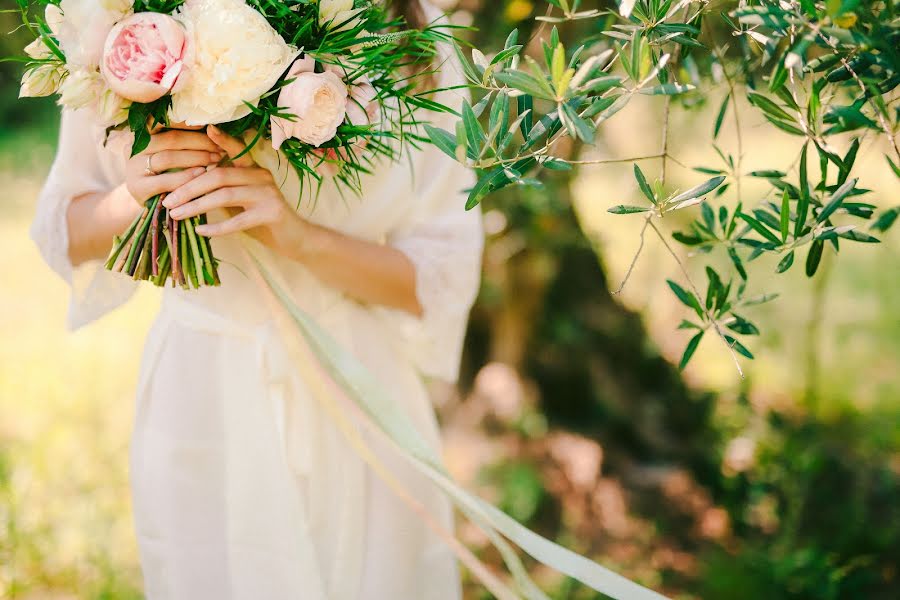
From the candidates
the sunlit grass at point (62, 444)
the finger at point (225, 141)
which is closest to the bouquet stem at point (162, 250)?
the finger at point (225, 141)

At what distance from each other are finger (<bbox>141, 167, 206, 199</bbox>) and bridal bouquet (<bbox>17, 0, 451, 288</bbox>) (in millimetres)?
79

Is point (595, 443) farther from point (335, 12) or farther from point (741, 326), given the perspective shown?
point (335, 12)

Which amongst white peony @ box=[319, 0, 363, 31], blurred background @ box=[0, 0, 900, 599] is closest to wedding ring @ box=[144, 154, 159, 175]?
white peony @ box=[319, 0, 363, 31]

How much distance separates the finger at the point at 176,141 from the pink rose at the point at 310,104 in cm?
17

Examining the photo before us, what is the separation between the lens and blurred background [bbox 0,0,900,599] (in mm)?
2832

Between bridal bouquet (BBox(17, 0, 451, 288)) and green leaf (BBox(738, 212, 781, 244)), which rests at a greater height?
bridal bouquet (BBox(17, 0, 451, 288))

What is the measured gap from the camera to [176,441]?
162 cm

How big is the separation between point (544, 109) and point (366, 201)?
1427mm

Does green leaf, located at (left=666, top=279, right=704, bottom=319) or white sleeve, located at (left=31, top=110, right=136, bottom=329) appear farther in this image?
white sleeve, located at (left=31, top=110, right=136, bottom=329)

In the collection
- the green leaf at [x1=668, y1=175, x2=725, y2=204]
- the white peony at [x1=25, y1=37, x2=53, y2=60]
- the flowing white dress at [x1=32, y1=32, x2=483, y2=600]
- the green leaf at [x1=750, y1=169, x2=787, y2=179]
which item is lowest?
the flowing white dress at [x1=32, y1=32, x2=483, y2=600]

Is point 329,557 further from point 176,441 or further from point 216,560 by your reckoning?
point 176,441

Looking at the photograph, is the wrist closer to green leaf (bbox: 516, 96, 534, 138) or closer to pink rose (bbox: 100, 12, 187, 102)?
pink rose (bbox: 100, 12, 187, 102)

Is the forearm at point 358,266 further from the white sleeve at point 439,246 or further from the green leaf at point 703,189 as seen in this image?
the green leaf at point 703,189

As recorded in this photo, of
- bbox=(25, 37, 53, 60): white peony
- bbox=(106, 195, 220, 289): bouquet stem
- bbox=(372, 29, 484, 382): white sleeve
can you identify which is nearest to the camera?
bbox=(25, 37, 53, 60): white peony
